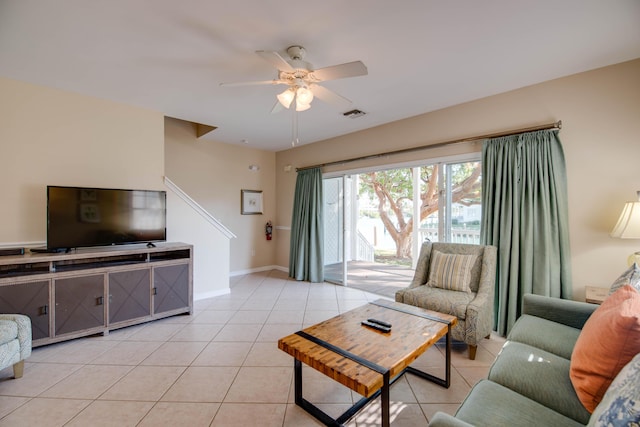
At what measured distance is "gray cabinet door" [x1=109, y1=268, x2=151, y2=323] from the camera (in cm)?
286

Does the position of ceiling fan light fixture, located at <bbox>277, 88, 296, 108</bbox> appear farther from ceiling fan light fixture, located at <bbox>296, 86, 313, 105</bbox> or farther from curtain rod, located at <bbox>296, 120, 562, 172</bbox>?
curtain rod, located at <bbox>296, 120, 562, 172</bbox>

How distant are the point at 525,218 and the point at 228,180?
4.66 meters

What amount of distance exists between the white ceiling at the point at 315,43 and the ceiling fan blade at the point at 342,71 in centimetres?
31

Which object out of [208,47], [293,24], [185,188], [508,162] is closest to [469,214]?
[508,162]

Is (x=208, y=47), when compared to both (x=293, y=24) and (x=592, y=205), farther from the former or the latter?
(x=592, y=205)

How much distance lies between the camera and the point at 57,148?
116 inches

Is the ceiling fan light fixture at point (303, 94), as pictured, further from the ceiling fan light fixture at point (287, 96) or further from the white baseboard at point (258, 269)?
the white baseboard at point (258, 269)

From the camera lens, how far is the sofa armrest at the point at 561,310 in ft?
6.30

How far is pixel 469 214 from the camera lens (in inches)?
134

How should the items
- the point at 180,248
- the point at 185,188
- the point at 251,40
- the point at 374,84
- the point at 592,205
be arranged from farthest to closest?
1. the point at 185,188
2. the point at 180,248
3. the point at 374,84
4. the point at 592,205
5. the point at 251,40

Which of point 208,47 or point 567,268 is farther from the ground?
point 208,47

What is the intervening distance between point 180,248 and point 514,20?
381 centimetres

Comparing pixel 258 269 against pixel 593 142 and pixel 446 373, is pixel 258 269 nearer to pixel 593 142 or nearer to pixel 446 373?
pixel 446 373

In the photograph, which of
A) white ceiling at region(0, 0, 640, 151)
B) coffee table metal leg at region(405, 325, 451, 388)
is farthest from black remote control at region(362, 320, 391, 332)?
white ceiling at region(0, 0, 640, 151)
